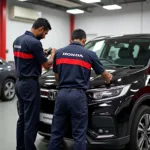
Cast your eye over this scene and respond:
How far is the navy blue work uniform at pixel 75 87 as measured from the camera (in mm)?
2570

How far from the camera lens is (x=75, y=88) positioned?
2.59 meters

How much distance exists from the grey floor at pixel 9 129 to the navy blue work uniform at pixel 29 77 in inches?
27.3

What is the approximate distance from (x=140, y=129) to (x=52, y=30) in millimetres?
10503

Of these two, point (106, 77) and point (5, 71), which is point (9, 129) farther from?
point (5, 71)

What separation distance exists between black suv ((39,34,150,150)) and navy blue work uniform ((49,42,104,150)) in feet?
0.45

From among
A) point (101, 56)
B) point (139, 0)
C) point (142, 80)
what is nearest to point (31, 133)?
point (142, 80)

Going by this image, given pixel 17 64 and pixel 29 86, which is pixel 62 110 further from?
pixel 17 64

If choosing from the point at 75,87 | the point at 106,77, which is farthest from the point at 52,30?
the point at 75,87

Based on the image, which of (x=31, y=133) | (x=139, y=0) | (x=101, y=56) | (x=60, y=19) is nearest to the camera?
(x=31, y=133)

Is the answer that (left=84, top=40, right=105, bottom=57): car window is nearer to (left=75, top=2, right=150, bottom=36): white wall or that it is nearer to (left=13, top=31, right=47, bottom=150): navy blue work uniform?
(left=13, top=31, right=47, bottom=150): navy blue work uniform

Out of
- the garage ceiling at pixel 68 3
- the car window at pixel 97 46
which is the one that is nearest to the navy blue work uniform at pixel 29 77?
the car window at pixel 97 46

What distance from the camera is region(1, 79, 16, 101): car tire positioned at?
6.72 meters

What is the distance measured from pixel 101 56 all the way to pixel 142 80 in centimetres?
118

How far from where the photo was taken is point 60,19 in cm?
1354
